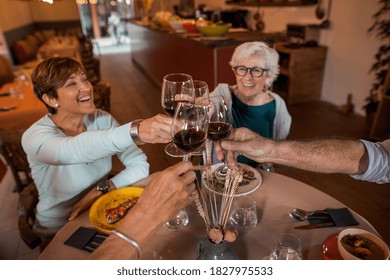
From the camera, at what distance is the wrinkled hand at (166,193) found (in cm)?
64

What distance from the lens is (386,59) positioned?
289 centimetres

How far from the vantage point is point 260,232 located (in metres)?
0.90

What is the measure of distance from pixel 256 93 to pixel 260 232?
0.84 m

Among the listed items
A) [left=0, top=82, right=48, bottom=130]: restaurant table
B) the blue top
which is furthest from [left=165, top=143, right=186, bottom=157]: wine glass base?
[left=0, top=82, right=48, bottom=130]: restaurant table

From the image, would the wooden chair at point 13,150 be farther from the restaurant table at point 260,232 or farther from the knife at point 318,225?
the knife at point 318,225

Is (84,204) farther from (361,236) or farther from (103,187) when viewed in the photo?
(361,236)

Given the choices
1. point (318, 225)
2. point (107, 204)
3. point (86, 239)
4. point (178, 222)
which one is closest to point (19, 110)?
point (107, 204)

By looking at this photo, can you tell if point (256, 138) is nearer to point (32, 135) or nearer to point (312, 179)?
point (32, 135)

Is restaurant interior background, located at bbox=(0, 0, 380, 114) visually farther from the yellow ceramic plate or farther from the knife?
the knife

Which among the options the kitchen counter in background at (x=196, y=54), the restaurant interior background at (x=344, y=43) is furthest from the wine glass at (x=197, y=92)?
the restaurant interior background at (x=344, y=43)

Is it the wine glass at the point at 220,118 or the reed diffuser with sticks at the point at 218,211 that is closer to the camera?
the reed diffuser with sticks at the point at 218,211

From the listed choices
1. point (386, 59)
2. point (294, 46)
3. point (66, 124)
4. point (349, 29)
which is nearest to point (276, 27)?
Answer: point (294, 46)

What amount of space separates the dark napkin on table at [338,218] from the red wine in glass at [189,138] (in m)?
0.47

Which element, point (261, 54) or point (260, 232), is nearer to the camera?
point (260, 232)
